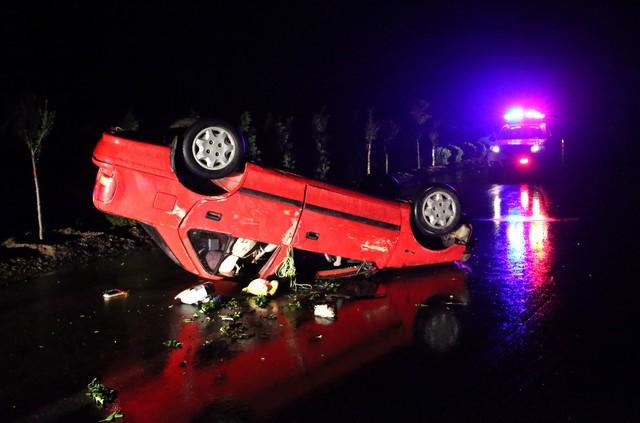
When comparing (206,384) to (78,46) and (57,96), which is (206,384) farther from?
(78,46)

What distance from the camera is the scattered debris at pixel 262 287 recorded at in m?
6.53

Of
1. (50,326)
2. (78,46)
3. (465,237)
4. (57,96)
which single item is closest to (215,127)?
(50,326)

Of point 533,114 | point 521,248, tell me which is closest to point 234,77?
point 533,114

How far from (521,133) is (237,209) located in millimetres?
16054

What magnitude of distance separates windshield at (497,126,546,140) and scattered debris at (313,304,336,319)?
1575 centimetres

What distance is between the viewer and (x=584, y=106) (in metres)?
59.7

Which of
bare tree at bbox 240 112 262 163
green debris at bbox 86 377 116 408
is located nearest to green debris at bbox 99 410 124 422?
green debris at bbox 86 377 116 408

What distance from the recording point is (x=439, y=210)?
24.4 feet

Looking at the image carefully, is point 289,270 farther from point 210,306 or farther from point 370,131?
point 370,131

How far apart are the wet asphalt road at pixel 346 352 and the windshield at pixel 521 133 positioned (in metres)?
12.6

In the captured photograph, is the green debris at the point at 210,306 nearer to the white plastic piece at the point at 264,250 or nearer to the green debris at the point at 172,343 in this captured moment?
the green debris at the point at 172,343

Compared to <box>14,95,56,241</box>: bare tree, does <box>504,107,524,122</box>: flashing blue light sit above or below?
above

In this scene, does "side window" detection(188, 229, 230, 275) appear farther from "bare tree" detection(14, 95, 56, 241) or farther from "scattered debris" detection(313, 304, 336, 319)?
"bare tree" detection(14, 95, 56, 241)

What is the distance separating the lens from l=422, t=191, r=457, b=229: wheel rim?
7395 mm
